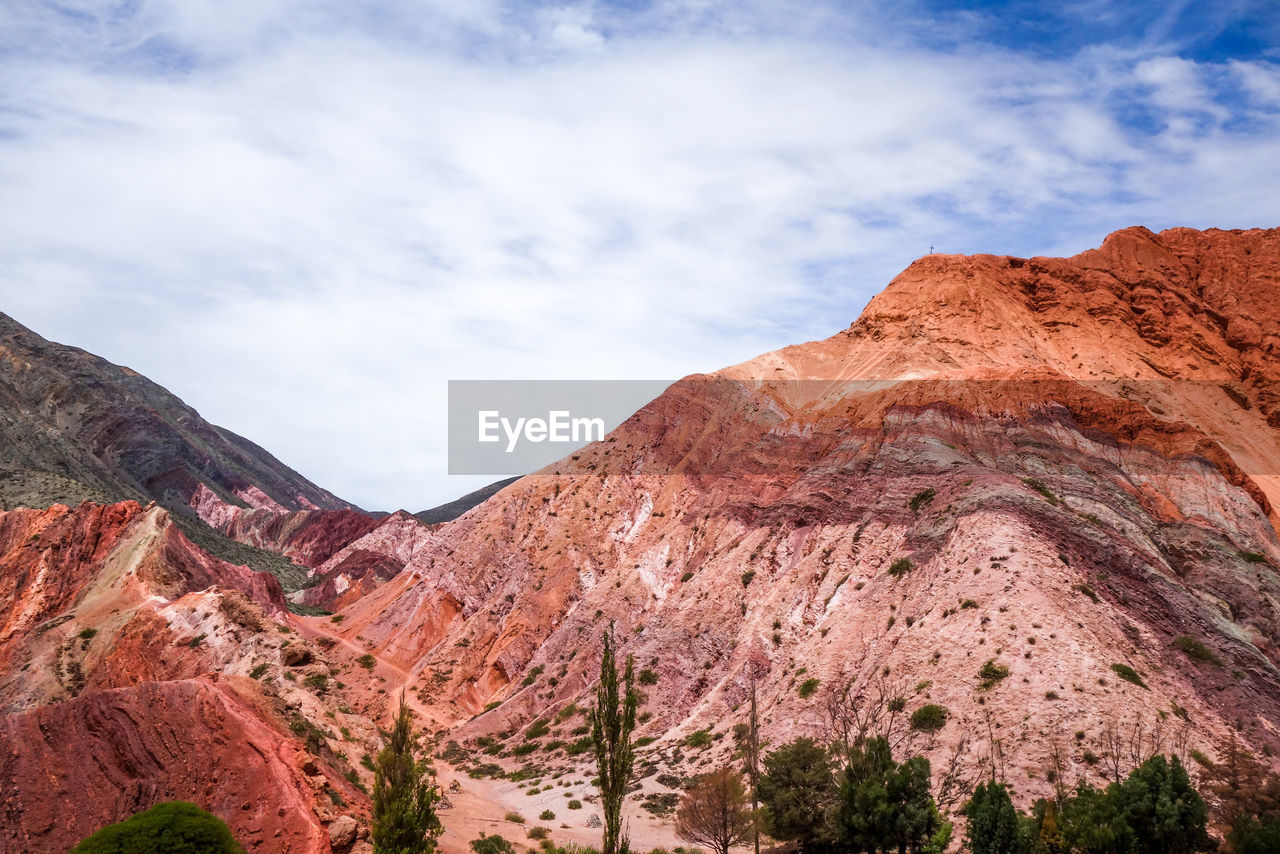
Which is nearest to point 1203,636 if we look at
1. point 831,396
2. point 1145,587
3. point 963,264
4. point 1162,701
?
point 1145,587

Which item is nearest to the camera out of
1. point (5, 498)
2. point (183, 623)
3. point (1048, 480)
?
point (183, 623)

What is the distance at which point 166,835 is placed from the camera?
18.5m

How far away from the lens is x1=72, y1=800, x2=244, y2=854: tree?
18.1 meters

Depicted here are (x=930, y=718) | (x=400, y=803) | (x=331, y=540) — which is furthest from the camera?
(x=331, y=540)

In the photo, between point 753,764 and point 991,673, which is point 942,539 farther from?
point 753,764

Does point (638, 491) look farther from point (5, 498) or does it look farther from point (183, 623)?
point (5, 498)

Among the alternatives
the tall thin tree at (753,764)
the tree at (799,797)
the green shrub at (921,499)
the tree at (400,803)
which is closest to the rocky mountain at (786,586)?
the green shrub at (921,499)

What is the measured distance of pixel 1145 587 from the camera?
150ft

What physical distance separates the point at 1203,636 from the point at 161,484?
432 feet

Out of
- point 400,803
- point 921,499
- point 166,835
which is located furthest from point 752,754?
point 166,835

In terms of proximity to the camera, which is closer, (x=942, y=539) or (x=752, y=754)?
(x=752, y=754)

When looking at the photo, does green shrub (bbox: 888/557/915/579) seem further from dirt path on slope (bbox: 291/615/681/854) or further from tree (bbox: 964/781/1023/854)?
tree (bbox: 964/781/1023/854)

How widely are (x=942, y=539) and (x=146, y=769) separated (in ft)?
137

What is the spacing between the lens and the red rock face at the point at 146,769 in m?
22.3
